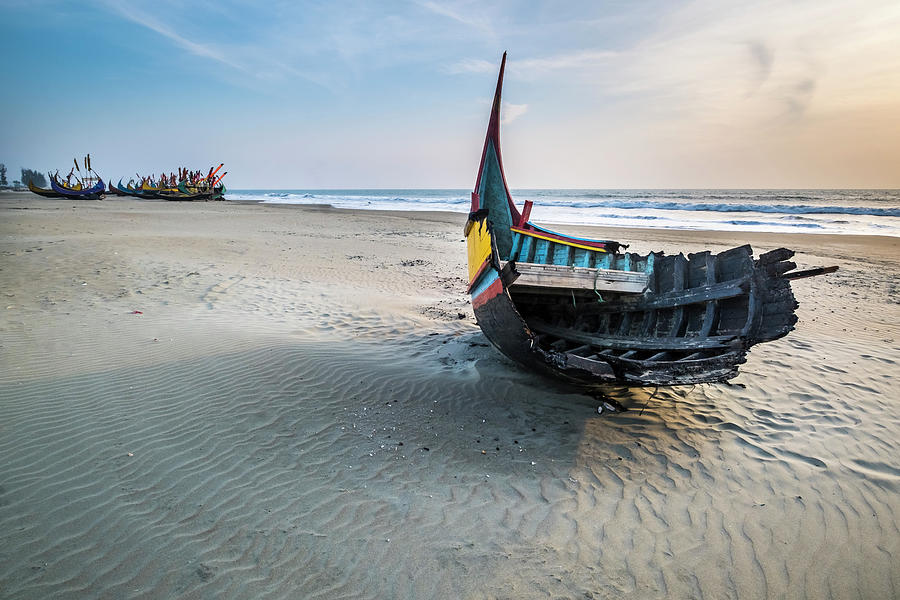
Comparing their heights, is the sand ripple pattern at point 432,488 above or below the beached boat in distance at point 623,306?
below

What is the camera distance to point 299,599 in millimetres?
2549

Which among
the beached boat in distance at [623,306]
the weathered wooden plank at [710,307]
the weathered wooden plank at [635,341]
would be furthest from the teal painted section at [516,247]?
the weathered wooden plank at [710,307]

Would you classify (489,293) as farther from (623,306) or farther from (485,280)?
(623,306)

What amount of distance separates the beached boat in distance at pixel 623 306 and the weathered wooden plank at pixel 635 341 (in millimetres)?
13

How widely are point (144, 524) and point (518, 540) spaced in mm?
2617

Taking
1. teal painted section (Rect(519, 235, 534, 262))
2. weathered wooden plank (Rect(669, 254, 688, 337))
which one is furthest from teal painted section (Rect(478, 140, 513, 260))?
weathered wooden plank (Rect(669, 254, 688, 337))

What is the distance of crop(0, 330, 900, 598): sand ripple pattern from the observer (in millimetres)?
2748

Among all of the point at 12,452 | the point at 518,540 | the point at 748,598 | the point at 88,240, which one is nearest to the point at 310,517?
the point at 518,540

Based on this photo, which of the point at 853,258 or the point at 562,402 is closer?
the point at 562,402

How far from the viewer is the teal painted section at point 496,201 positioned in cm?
807

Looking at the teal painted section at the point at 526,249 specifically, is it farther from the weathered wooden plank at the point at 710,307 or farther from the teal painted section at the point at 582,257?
the weathered wooden plank at the point at 710,307

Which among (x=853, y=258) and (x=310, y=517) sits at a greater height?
(x=853, y=258)

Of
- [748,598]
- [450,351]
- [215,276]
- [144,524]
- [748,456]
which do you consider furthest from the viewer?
[215,276]

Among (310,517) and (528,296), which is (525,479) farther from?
(528,296)
